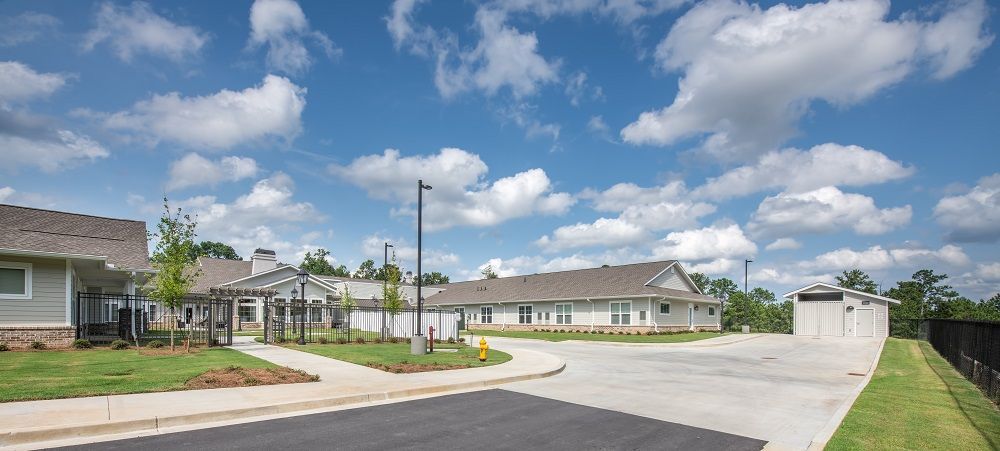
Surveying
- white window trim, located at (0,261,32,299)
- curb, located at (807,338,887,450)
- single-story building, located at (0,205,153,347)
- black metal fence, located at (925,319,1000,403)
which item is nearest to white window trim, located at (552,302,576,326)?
black metal fence, located at (925,319,1000,403)

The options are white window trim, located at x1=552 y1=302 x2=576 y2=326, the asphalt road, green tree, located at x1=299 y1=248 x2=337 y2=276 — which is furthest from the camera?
green tree, located at x1=299 y1=248 x2=337 y2=276

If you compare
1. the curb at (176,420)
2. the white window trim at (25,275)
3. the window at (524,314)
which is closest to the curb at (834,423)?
the curb at (176,420)

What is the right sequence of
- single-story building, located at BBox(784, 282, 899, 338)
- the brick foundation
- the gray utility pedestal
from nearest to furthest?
the brick foundation
the gray utility pedestal
single-story building, located at BBox(784, 282, 899, 338)

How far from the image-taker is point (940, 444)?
7766 millimetres

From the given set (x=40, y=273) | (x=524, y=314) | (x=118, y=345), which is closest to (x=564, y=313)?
(x=524, y=314)

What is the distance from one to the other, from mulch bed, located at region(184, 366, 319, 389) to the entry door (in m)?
42.5

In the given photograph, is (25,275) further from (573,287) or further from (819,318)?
(819,318)

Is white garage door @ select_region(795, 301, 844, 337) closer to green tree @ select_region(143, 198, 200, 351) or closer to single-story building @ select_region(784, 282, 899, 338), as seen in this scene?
single-story building @ select_region(784, 282, 899, 338)

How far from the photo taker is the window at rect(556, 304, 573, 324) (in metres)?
45.8

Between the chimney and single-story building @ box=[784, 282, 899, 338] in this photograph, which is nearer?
single-story building @ box=[784, 282, 899, 338]

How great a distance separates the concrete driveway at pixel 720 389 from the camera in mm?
9602

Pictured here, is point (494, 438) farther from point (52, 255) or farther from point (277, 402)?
point (52, 255)

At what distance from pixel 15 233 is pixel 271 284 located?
24856 millimetres

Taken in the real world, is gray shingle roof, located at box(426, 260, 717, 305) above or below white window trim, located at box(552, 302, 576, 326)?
above
